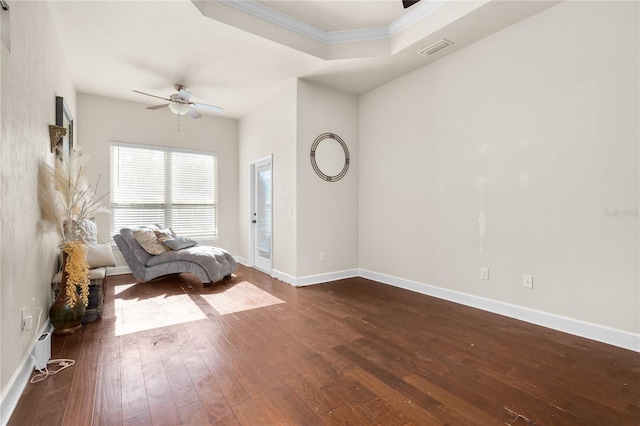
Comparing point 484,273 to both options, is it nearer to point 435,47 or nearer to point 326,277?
point 326,277

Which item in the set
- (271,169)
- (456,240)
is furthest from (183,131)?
(456,240)

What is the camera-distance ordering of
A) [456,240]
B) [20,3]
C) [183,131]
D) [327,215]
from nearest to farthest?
1. [20,3]
2. [456,240]
3. [327,215]
4. [183,131]

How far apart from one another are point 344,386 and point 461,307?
2.24 m

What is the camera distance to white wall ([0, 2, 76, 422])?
1787mm

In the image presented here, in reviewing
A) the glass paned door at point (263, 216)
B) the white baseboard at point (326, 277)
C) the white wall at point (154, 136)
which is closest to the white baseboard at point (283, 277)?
the white baseboard at point (326, 277)

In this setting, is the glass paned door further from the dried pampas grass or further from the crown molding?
the dried pampas grass

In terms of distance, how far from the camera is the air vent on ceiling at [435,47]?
357 cm

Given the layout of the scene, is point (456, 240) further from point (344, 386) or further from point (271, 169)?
point (271, 169)

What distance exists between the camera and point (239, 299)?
393cm

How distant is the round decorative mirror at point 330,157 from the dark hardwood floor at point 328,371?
226 cm

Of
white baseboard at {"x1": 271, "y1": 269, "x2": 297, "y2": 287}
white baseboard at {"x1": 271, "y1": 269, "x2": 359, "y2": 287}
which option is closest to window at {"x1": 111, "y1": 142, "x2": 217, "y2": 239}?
white baseboard at {"x1": 271, "y1": 269, "x2": 297, "y2": 287}

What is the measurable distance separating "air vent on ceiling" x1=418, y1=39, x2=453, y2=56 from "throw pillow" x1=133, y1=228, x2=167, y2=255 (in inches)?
187

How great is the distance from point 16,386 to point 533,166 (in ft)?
14.9

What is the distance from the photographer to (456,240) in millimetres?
3826
